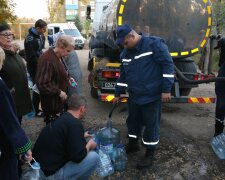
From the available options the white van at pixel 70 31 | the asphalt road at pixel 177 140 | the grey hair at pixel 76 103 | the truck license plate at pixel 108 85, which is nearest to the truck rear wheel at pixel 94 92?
the asphalt road at pixel 177 140

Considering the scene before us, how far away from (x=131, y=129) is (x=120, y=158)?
0.45 meters

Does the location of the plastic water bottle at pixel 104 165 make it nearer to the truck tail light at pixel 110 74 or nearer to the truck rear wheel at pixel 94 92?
the truck tail light at pixel 110 74

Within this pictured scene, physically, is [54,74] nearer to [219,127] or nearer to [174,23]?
[219,127]

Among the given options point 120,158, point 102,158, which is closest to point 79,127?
point 102,158

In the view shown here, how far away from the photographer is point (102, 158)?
139 inches

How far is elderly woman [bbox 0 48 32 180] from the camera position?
2.01 m

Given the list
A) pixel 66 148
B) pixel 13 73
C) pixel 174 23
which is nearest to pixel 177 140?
pixel 174 23

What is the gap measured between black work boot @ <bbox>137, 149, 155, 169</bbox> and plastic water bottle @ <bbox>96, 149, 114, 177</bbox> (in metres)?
0.40

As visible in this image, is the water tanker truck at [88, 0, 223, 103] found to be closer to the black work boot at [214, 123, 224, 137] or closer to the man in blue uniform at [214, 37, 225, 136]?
the man in blue uniform at [214, 37, 225, 136]

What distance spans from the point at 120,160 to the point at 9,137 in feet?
6.54

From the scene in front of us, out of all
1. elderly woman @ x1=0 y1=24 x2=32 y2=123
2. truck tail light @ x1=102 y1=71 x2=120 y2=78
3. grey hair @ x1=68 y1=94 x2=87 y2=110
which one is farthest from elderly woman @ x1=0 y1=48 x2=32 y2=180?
truck tail light @ x1=102 y1=71 x2=120 y2=78

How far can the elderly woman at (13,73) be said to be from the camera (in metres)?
3.17

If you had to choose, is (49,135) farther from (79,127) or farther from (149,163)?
(149,163)

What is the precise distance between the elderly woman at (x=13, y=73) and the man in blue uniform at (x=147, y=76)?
3.78 ft
